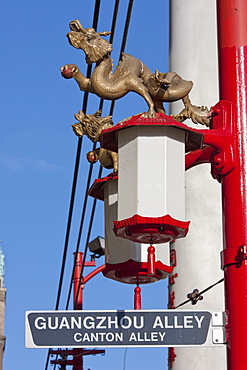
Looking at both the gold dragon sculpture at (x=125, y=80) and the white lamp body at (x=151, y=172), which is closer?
the white lamp body at (x=151, y=172)

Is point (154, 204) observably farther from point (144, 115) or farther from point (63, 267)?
point (63, 267)

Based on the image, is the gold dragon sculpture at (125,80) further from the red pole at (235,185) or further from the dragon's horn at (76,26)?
the red pole at (235,185)

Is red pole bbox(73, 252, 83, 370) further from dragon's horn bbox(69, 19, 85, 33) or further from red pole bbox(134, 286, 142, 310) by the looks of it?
dragon's horn bbox(69, 19, 85, 33)

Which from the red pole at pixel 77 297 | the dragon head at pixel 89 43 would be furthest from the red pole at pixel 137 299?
the red pole at pixel 77 297

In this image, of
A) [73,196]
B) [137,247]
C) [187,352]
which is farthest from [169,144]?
[73,196]

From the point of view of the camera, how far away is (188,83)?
7.12 meters

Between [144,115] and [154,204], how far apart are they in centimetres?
71

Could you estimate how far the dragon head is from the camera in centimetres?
721

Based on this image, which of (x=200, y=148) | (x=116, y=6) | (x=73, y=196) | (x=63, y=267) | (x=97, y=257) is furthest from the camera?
(x=63, y=267)

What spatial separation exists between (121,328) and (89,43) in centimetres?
229

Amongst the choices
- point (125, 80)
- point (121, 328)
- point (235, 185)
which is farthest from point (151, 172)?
point (121, 328)

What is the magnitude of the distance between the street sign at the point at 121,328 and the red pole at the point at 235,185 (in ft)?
0.96

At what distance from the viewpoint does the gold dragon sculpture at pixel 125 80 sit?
23.0ft

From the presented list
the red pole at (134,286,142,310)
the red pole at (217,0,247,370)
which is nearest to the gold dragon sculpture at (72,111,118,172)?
the red pole at (217,0,247,370)
